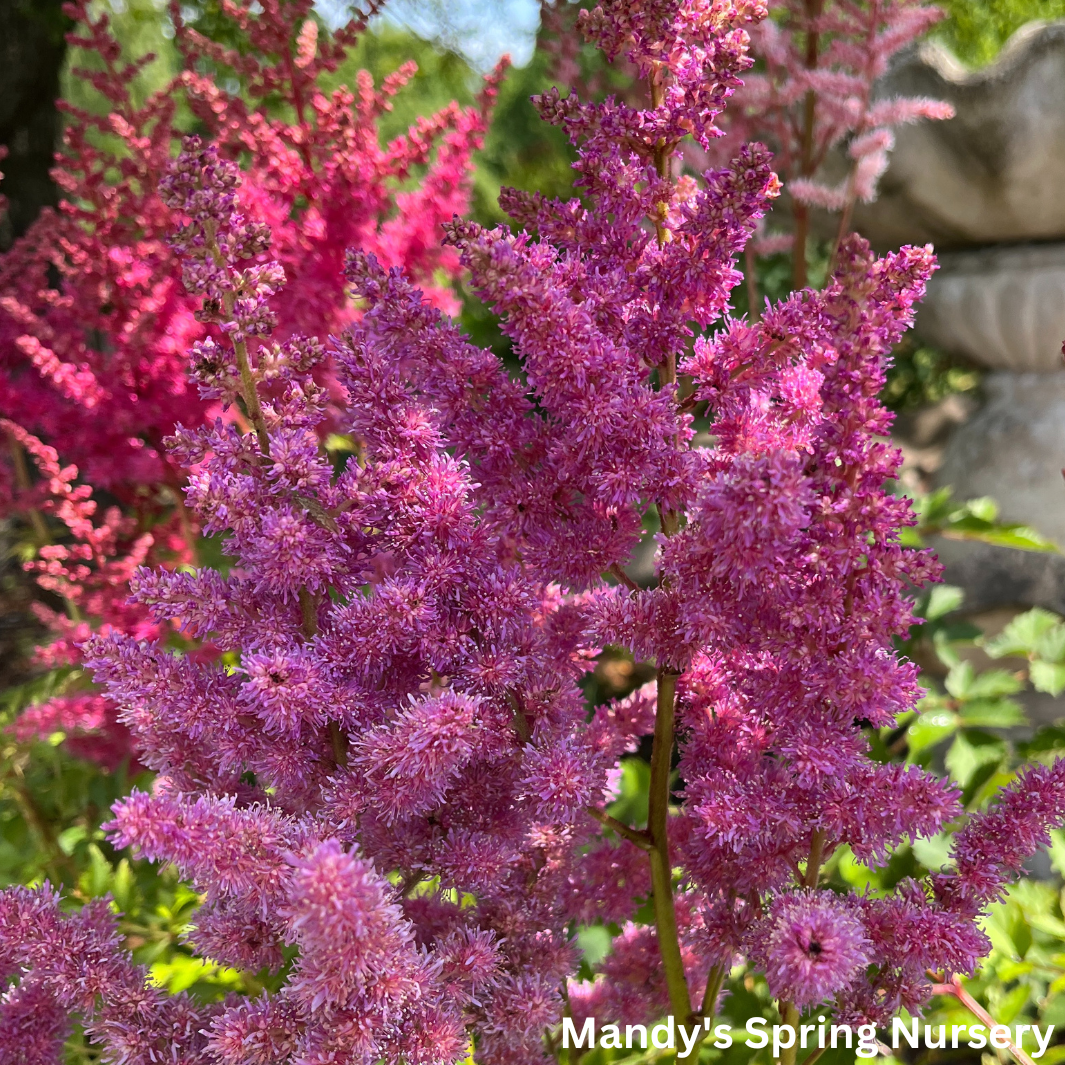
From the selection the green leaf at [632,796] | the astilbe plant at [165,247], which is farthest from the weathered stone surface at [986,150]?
the green leaf at [632,796]

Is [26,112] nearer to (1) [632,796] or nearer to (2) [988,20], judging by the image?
(1) [632,796]

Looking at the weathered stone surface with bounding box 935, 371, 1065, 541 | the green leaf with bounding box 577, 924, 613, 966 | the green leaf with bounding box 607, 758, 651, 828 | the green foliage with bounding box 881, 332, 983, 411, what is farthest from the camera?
the green foliage with bounding box 881, 332, 983, 411

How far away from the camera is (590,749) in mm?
647

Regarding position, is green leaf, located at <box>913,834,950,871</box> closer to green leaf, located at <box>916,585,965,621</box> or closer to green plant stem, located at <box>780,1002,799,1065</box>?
green leaf, located at <box>916,585,965,621</box>

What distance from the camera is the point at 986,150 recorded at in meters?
2.23

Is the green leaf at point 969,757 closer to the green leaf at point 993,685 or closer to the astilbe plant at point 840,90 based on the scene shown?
the green leaf at point 993,685

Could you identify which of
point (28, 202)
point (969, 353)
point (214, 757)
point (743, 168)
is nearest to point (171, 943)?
point (214, 757)

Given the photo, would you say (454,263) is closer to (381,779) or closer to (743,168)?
(743,168)

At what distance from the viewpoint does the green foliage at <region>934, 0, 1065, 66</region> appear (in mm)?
3123

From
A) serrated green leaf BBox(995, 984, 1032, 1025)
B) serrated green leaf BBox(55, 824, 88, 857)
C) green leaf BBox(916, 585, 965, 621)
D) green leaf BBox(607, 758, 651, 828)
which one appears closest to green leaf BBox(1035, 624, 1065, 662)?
green leaf BBox(916, 585, 965, 621)

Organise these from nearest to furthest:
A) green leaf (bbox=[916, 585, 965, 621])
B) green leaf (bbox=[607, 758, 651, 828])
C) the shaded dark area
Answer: green leaf (bbox=[607, 758, 651, 828]), green leaf (bbox=[916, 585, 965, 621]), the shaded dark area

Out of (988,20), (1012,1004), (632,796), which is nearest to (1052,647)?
(1012,1004)

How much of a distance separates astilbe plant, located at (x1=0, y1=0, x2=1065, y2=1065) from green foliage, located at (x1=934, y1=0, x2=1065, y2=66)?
3.14m

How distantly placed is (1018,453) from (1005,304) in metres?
0.38
